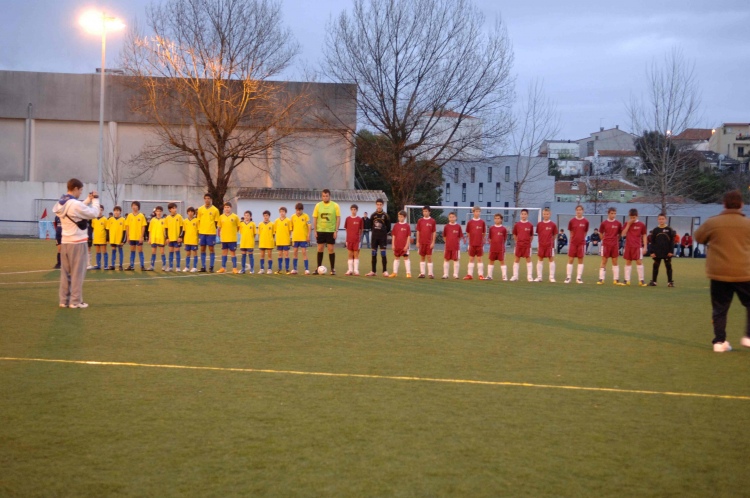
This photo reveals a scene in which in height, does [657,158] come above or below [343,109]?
below

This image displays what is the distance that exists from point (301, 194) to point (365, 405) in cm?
4045

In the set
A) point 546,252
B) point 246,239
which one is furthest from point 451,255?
point 246,239

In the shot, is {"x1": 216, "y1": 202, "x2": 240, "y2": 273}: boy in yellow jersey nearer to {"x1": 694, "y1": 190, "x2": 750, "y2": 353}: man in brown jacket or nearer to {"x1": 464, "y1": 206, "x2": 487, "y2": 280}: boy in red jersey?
{"x1": 464, "y1": 206, "x2": 487, "y2": 280}: boy in red jersey

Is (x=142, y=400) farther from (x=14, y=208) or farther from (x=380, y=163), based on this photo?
(x=14, y=208)

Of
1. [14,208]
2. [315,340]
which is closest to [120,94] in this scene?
[14,208]

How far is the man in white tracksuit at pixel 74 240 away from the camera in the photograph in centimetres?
1152

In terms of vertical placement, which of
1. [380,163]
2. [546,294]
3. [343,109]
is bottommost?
[546,294]

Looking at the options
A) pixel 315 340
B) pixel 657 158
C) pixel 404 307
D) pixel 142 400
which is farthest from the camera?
pixel 657 158

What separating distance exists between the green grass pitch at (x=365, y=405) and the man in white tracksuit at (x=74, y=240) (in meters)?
0.53

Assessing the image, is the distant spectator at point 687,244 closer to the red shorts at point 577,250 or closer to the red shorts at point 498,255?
the red shorts at point 577,250

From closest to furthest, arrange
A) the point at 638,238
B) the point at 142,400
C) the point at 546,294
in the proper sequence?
the point at 142,400 < the point at 546,294 < the point at 638,238

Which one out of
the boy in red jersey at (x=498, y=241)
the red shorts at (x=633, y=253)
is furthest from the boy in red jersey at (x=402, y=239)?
the red shorts at (x=633, y=253)

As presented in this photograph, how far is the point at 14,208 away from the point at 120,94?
1014 cm

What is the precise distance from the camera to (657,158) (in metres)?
44.4
